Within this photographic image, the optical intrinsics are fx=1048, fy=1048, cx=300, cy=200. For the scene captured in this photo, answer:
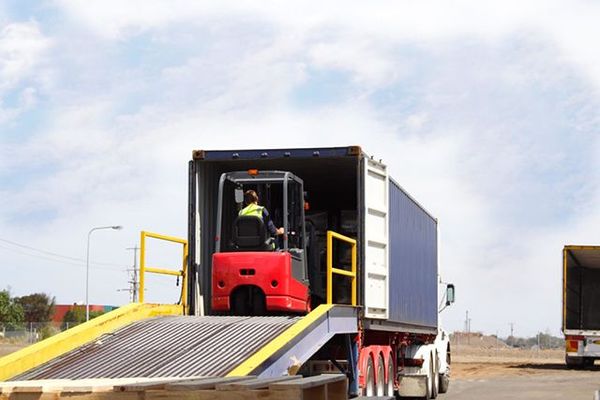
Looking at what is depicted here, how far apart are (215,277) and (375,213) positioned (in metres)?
2.72

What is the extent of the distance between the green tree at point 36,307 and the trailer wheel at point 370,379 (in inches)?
3600

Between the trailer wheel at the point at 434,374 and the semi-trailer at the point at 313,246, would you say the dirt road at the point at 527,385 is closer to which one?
the trailer wheel at the point at 434,374

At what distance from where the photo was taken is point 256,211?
1459cm

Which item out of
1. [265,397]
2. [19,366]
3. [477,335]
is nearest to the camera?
[265,397]

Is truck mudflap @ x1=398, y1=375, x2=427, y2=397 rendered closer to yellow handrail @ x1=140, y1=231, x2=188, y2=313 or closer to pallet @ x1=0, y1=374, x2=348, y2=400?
yellow handrail @ x1=140, y1=231, x2=188, y2=313

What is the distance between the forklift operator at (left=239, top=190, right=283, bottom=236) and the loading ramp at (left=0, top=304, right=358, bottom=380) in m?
1.57

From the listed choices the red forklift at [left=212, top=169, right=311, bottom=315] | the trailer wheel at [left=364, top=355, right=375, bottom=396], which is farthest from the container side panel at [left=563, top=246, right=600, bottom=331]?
the red forklift at [left=212, top=169, right=311, bottom=315]

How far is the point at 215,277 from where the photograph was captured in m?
14.4

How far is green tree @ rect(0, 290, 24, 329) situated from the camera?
87.5m

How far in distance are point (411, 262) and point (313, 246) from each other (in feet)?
11.2

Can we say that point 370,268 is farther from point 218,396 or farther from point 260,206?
point 218,396

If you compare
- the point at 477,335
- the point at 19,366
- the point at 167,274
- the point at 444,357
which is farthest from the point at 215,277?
the point at 477,335

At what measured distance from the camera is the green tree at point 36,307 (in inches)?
4075

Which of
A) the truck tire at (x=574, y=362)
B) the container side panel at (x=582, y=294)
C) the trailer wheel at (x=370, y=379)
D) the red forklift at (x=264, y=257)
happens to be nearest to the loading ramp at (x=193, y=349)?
the red forklift at (x=264, y=257)
